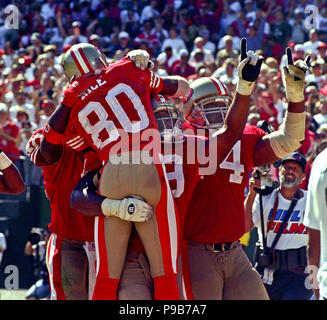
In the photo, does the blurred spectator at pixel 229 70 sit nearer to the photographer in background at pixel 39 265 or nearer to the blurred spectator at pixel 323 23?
the blurred spectator at pixel 323 23

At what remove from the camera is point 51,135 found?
13.9 ft

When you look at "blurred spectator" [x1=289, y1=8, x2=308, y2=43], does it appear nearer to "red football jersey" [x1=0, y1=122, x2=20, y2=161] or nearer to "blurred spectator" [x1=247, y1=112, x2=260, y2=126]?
"blurred spectator" [x1=247, y1=112, x2=260, y2=126]

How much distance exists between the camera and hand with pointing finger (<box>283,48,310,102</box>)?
3984 millimetres

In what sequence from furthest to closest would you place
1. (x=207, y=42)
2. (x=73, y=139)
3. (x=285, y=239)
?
1. (x=207, y=42)
2. (x=285, y=239)
3. (x=73, y=139)

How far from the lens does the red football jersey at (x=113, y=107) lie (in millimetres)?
3973

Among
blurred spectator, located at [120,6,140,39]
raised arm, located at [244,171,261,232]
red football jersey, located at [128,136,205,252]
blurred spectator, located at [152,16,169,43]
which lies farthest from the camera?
blurred spectator, located at [120,6,140,39]

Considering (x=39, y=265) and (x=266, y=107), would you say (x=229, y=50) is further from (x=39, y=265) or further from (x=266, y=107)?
(x=39, y=265)

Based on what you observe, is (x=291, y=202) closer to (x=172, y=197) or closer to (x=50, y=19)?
(x=172, y=197)

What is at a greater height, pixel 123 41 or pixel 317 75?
pixel 123 41

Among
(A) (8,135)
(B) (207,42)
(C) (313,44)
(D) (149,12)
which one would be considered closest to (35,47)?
(D) (149,12)

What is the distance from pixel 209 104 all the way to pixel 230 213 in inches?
26.9

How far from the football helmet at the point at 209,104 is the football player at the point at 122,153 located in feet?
0.92

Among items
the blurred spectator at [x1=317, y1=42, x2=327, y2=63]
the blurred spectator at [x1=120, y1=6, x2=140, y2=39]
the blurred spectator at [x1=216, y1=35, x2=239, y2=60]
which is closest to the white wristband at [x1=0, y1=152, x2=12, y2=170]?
the blurred spectator at [x1=317, y1=42, x2=327, y2=63]

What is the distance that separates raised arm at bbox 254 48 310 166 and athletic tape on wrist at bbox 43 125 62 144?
110 cm
